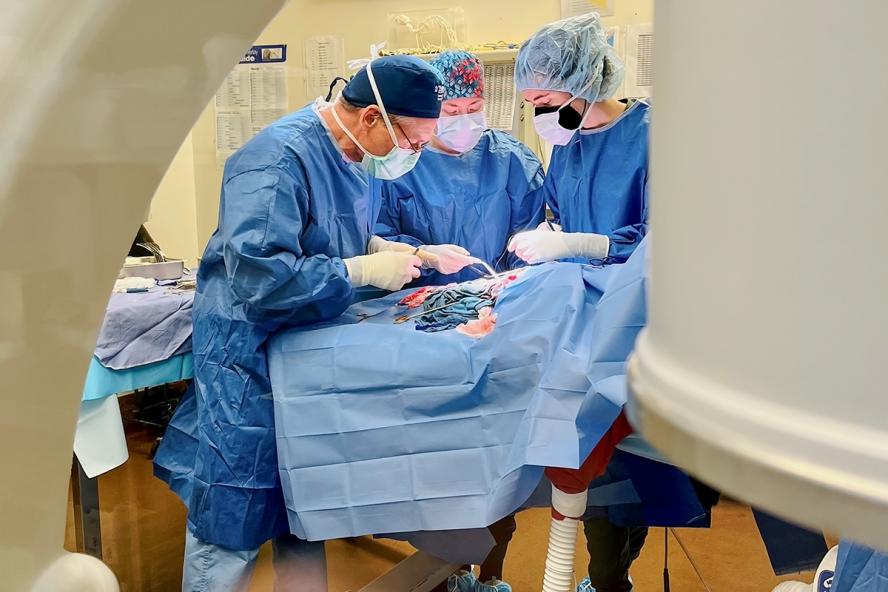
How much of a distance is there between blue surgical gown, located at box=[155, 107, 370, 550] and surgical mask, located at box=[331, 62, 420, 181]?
0.15 ft

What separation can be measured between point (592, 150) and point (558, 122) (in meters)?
0.11

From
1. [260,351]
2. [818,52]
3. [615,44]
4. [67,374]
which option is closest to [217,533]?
[260,351]

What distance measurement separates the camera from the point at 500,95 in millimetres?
1826

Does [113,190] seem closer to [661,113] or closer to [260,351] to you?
[661,113]

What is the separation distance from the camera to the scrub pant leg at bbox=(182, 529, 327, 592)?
138 cm

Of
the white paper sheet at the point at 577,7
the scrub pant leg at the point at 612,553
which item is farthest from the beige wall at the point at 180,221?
the scrub pant leg at the point at 612,553

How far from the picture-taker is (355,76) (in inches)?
55.6

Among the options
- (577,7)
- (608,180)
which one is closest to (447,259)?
(608,180)

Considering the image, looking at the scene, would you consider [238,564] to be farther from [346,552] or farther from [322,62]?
[322,62]

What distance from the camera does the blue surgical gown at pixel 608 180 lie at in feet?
4.85

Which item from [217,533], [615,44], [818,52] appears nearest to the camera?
[818,52]

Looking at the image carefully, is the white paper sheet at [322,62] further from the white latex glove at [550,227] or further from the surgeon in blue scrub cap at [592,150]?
the white latex glove at [550,227]

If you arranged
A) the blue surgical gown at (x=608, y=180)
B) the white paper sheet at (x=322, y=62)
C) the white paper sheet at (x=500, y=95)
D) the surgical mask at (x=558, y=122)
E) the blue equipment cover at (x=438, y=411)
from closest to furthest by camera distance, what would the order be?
the blue equipment cover at (x=438, y=411)
the white paper sheet at (x=322, y=62)
the blue surgical gown at (x=608, y=180)
the surgical mask at (x=558, y=122)
the white paper sheet at (x=500, y=95)

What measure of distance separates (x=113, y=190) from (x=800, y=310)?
1.12 ft
